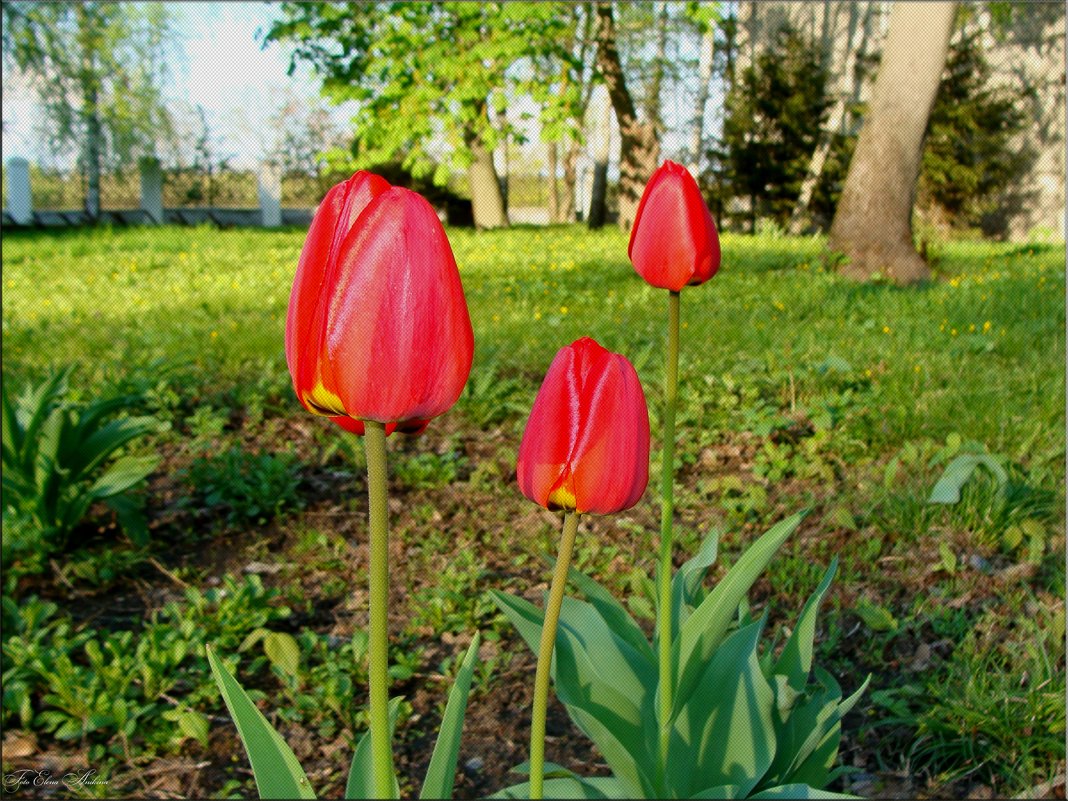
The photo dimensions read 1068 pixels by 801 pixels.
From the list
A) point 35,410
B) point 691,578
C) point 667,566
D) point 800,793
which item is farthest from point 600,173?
point 800,793

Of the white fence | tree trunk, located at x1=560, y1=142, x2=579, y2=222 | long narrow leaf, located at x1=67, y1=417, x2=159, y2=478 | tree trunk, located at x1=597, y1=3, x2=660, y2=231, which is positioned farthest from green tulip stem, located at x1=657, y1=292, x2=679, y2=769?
tree trunk, located at x1=560, y1=142, x2=579, y2=222

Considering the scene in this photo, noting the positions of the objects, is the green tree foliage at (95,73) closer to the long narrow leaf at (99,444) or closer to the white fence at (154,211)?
the white fence at (154,211)

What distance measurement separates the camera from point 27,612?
2195mm

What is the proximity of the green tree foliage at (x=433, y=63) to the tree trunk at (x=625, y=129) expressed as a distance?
2762 mm

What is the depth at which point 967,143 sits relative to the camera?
50.9 feet

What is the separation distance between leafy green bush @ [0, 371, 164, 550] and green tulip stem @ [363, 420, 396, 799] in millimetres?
2180

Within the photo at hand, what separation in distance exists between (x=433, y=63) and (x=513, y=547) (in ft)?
29.1

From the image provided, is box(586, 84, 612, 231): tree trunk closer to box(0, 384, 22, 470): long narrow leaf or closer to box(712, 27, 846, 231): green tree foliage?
box(712, 27, 846, 231): green tree foliage

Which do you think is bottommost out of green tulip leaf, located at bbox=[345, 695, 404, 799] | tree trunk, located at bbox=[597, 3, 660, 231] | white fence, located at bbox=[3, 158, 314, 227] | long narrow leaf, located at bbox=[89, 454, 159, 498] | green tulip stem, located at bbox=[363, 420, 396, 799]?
long narrow leaf, located at bbox=[89, 454, 159, 498]

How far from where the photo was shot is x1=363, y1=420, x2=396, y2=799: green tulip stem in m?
0.68

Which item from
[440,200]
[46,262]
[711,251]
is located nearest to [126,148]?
[440,200]

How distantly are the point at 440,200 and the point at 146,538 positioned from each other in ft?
59.6

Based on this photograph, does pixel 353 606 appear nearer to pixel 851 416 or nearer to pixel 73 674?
pixel 73 674

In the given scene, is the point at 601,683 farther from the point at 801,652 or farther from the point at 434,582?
the point at 434,582
